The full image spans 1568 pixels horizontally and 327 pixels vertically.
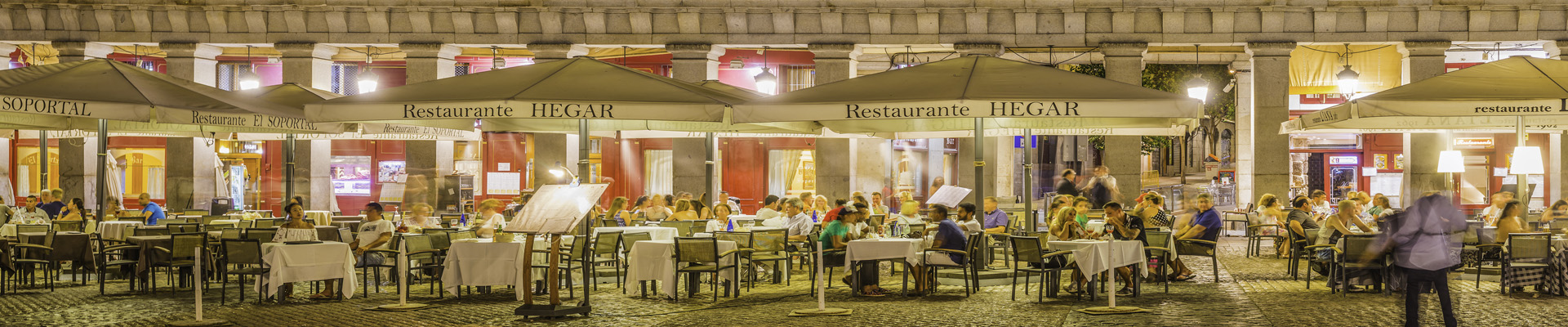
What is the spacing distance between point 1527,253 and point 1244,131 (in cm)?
1320

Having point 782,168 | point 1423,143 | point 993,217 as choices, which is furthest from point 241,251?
point 1423,143

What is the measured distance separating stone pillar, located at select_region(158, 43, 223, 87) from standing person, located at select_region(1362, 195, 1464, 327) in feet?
64.9

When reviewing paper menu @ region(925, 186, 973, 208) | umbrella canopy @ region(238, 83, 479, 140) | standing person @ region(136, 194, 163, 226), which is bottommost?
standing person @ region(136, 194, 163, 226)

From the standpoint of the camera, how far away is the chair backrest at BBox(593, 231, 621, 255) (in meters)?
13.6

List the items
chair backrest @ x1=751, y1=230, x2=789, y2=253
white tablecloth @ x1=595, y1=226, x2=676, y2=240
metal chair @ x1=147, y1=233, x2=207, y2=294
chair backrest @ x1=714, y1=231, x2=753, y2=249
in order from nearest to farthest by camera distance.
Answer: metal chair @ x1=147, y1=233, x2=207, y2=294, chair backrest @ x1=714, y1=231, x2=753, y2=249, chair backrest @ x1=751, y1=230, x2=789, y2=253, white tablecloth @ x1=595, y1=226, x2=676, y2=240

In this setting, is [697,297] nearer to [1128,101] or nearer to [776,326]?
[776,326]

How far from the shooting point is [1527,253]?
492 inches

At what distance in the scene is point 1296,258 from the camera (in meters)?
14.2

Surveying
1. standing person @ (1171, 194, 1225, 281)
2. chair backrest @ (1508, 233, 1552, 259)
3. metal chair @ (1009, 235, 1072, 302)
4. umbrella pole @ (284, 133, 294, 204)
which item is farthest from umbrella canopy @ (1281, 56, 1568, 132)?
umbrella pole @ (284, 133, 294, 204)

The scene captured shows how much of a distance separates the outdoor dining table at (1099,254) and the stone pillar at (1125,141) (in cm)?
999

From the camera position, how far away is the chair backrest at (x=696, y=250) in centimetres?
1240

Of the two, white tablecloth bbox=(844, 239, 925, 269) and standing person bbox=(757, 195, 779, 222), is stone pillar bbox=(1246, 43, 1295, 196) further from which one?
white tablecloth bbox=(844, 239, 925, 269)

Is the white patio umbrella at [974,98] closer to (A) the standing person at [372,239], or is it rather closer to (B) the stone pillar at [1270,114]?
(A) the standing person at [372,239]

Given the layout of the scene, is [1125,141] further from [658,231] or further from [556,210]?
[556,210]
